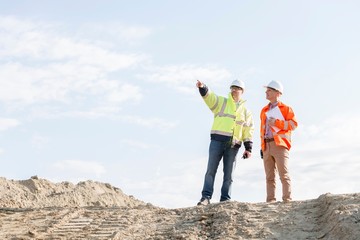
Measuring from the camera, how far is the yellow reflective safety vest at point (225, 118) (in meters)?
10.8

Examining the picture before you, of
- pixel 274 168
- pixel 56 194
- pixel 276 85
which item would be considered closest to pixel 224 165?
pixel 274 168

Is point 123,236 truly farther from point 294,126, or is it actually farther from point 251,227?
point 294,126

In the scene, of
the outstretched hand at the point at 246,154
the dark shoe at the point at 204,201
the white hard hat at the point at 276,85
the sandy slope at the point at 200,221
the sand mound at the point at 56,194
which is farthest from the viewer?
the sand mound at the point at 56,194

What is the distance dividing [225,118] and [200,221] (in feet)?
7.88

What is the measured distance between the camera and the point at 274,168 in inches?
404

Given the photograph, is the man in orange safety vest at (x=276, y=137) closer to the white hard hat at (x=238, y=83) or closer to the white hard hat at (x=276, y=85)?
the white hard hat at (x=276, y=85)

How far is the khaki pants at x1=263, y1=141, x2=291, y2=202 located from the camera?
9945 millimetres

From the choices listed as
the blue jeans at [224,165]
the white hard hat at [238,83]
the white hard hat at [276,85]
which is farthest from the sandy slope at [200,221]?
the white hard hat at [238,83]

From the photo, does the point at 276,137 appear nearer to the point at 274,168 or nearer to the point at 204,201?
the point at 274,168

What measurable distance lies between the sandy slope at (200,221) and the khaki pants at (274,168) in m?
0.42

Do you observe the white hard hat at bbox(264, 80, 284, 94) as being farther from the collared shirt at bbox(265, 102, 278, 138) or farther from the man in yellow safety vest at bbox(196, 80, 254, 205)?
the man in yellow safety vest at bbox(196, 80, 254, 205)

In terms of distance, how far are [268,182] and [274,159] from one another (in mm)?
383

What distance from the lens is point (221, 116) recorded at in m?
10.9

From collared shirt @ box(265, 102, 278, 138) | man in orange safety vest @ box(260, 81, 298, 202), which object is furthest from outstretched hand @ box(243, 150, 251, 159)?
collared shirt @ box(265, 102, 278, 138)
